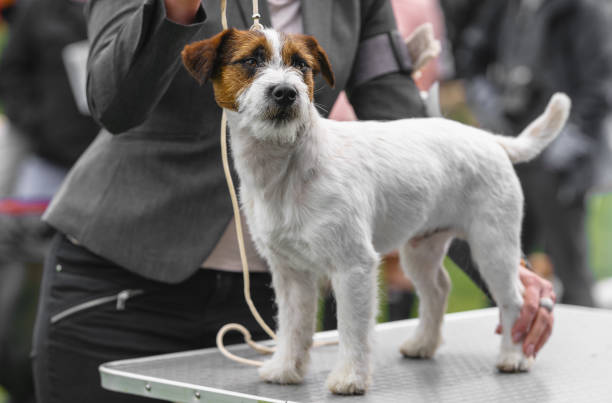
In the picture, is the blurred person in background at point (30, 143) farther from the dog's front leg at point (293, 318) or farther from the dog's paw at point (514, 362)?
the dog's paw at point (514, 362)

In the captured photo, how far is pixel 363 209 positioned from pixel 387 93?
0.61m

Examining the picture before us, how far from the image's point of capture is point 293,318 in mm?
2076

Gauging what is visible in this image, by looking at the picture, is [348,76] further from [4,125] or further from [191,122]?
[4,125]

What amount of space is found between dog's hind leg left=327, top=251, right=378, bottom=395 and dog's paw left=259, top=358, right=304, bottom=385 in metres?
0.16

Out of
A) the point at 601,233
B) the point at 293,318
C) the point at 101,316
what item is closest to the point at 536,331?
the point at 293,318

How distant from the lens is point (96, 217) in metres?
2.34

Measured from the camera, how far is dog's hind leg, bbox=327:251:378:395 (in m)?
1.92

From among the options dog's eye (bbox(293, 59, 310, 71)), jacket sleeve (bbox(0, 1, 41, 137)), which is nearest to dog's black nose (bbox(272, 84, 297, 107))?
dog's eye (bbox(293, 59, 310, 71))

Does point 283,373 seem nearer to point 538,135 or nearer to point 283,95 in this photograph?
point 283,95

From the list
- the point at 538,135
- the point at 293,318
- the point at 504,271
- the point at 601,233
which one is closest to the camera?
the point at 293,318

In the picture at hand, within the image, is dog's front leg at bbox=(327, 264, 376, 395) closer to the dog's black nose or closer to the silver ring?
the dog's black nose

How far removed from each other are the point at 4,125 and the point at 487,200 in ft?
13.0

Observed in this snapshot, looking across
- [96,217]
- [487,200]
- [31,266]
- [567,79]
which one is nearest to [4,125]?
[31,266]

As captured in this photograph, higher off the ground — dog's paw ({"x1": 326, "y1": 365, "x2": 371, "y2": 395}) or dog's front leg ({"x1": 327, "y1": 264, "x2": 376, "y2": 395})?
dog's front leg ({"x1": 327, "y1": 264, "x2": 376, "y2": 395})
